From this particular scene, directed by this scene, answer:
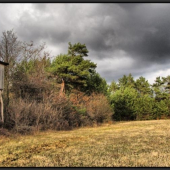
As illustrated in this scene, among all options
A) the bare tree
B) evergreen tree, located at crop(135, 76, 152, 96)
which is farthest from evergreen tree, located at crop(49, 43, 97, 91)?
evergreen tree, located at crop(135, 76, 152, 96)

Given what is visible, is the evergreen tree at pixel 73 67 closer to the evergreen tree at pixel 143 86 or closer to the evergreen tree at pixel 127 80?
the evergreen tree at pixel 143 86

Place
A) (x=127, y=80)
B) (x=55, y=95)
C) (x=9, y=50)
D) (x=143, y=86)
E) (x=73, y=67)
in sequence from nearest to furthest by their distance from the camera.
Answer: (x=55, y=95) < (x=9, y=50) < (x=73, y=67) < (x=143, y=86) < (x=127, y=80)

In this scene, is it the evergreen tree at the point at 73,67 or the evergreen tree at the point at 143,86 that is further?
the evergreen tree at the point at 143,86

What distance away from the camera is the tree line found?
552 inches

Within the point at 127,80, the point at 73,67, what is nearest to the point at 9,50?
the point at 73,67

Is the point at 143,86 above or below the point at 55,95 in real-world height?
above

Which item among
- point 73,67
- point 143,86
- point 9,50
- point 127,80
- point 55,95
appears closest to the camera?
point 55,95

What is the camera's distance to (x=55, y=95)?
17.3 meters

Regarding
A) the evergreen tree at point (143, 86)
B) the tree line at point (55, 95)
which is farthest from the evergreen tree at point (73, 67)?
the evergreen tree at point (143, 86)

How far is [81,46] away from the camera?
26.1 m

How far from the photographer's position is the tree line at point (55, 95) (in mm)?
14016

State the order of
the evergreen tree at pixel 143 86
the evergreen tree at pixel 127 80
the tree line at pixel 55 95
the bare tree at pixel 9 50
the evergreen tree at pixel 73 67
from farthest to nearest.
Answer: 1. the evergreen tree at pixel 127 80
2. the evergreen tree at pixel 143 86
3. the evergreen tree at pixel 73 67
4. the bare tree at pixel 9 50
5. the tree line at pixel 55 95

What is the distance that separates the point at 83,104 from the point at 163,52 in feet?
47.6

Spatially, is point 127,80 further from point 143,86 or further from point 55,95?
point 55,95
